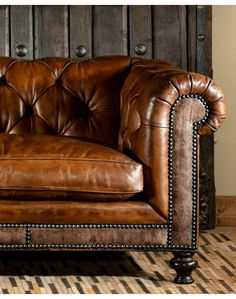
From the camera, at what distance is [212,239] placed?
3.81 metres

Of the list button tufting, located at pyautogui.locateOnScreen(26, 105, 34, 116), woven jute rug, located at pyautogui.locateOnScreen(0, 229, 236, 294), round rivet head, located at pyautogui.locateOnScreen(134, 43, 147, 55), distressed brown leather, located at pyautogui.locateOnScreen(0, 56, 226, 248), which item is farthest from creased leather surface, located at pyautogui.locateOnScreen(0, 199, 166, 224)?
round rivet head, located at pyautogui.locateOnScreen(134, 43, 147, 55)

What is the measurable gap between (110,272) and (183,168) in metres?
0.49

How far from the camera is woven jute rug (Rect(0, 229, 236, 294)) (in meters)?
3.04

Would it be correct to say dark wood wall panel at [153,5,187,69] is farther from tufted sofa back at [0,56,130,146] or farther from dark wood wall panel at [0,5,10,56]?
dark wood wall panel at [0,5,10,56]

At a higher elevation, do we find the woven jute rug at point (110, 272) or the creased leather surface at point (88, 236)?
the creased leather surface at point (88, 236)

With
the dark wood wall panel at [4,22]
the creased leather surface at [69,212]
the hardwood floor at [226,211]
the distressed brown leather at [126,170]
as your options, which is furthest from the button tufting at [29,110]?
the hardwood floor at [226,211]

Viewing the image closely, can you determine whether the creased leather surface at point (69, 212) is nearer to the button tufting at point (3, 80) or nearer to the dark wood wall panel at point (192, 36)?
the button tufting at point (3, 80)

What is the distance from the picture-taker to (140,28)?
3943 mm

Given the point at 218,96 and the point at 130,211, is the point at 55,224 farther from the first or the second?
the point at 218,96

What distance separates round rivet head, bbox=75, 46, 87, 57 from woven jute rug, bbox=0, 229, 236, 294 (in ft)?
3.01

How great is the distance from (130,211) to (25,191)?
0.36 m

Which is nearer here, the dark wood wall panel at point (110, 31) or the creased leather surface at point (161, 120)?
the creased leather surface at point (161, 120)

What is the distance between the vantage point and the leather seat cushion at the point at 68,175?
9.81 ft

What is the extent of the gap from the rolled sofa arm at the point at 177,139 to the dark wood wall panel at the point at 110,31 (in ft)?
2.89
